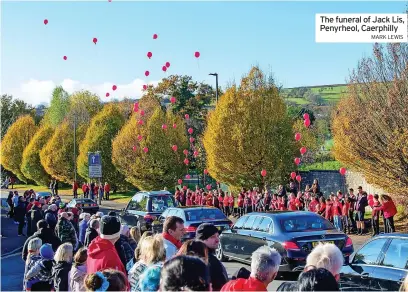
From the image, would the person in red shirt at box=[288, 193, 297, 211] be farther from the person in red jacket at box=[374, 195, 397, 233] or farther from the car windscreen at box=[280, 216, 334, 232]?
the car windscreen at box=[280, 216, 334, 232]

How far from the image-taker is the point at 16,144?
221 ft

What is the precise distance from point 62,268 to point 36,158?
56860mm

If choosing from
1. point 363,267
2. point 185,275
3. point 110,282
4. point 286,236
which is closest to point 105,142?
point 286,236

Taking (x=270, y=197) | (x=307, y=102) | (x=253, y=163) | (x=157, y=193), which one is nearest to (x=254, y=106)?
(x=253, y=163)

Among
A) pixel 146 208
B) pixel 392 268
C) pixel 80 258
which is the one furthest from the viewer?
pixel 146 208

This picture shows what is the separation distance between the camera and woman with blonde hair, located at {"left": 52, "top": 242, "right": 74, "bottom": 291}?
6.74 meters

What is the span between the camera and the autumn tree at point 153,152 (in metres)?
39.8

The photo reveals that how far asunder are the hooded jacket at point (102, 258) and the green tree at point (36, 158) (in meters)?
57.0

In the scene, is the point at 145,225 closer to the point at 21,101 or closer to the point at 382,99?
the point at 382,99

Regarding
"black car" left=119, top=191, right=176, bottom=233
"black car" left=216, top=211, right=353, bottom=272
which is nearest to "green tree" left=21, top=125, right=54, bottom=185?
"black car" left=119, top=191, right=176, bottom=233

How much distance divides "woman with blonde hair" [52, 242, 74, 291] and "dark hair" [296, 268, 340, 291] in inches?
150

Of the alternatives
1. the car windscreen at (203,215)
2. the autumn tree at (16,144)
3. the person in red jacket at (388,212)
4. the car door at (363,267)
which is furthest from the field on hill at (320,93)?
the car door at (363,267)

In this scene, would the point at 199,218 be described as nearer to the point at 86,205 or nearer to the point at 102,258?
the point at 102,258

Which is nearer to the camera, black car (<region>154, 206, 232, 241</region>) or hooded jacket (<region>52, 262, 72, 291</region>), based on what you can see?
hooded jacket (<region>52, 262, 72, 291</region>)
